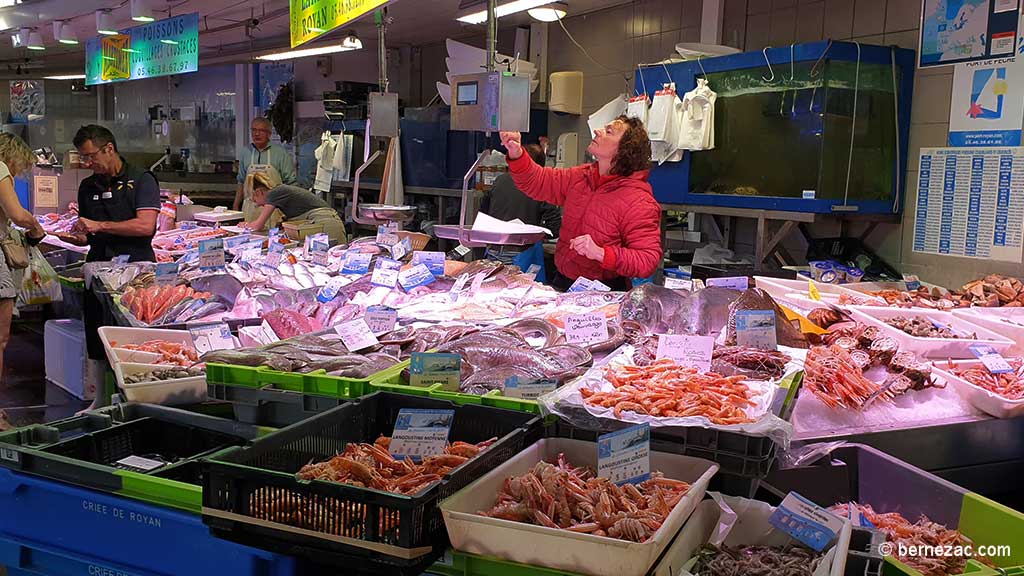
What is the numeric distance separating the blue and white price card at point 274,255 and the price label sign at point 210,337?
4.78ft

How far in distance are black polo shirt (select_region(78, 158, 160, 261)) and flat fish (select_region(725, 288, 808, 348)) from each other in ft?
13.5

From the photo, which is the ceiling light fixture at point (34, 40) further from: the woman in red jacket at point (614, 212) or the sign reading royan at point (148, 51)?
the woman in red jacket at point (614, 212)

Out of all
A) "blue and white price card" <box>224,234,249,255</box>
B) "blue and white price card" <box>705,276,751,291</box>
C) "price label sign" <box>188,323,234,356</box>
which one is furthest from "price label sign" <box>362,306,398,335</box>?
"blue and white price card" <box>224,234,249,255</box>

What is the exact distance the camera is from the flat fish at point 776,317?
10.5 ft

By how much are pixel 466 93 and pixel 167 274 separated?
6.24ft

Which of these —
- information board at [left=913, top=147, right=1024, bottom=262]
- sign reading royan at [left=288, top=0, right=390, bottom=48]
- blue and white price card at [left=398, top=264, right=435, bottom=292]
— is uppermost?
sign reading royan at [left=288, top=0, right=390, bottom=48]

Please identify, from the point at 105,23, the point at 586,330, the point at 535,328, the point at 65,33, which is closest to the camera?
the point at 586,330

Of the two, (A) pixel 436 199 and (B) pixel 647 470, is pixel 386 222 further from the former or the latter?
(A) pixel 436 199

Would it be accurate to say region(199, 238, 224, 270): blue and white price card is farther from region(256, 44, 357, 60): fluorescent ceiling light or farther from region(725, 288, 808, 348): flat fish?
region(256, 44, 357, 60): fluorescent ceiling light

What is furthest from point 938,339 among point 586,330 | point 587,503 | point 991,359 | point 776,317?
point 587,503

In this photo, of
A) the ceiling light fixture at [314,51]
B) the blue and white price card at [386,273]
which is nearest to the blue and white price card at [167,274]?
the blue and white price card at [386,273]

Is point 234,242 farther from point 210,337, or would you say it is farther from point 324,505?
point 324,505

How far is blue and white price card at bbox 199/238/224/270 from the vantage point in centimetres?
496

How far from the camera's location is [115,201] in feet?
18.8
